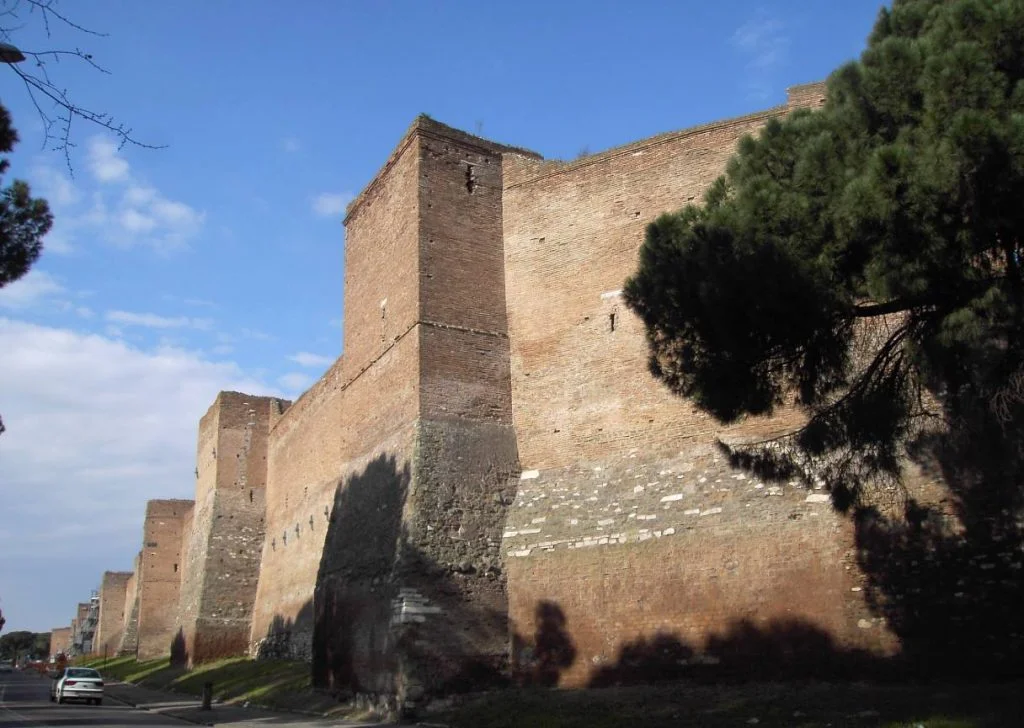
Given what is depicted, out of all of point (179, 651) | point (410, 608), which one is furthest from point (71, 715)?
point (179, 651)

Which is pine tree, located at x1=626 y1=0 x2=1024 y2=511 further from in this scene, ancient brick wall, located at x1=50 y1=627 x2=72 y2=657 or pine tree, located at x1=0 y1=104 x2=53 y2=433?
ancient brick wall, located at x1=50 y1=627 x2=72 y2=657

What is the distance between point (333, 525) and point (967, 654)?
1057 cm

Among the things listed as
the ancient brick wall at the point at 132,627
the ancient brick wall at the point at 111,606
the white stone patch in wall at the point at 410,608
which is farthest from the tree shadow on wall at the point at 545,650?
the ancient brick wall at the point at 111,606

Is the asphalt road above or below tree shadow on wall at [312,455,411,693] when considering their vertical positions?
below

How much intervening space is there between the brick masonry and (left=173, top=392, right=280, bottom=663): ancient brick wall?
11753 millimetres

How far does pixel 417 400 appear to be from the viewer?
Answer: 48.0 feet

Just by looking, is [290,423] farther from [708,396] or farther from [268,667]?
[708,396]

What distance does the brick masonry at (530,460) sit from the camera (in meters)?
12.3

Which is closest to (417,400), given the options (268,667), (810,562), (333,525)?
(333,525)

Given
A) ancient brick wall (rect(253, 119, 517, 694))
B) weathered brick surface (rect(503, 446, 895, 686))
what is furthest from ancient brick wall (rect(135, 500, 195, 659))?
weathered brick surface (rect(503, 446, 895, 686))

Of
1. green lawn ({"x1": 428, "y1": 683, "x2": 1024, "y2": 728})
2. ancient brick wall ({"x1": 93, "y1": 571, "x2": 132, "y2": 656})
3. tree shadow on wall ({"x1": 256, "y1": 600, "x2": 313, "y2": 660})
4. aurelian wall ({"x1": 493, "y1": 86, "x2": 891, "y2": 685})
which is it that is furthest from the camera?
ancient brick wall ({"x1": 93, "y1": 571, "x2": 132, "y2": 656})

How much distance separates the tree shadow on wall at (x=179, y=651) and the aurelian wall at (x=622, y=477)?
55.6ft

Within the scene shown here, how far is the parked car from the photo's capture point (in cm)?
2136

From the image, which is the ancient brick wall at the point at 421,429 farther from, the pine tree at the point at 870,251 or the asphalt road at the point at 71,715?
the pine tree at the point at 870,251
